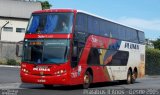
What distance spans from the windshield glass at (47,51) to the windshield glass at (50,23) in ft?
1.76

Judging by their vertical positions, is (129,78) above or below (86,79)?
below

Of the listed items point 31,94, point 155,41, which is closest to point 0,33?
point 155,41

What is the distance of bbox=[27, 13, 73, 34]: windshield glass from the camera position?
21.4 m

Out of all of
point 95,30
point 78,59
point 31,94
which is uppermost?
point 95,30

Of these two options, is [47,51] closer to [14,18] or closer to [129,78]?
[129,78]

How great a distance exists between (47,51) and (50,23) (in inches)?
56.2

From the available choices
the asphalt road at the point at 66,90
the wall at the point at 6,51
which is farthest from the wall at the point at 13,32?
the asphalt road at the point at 66,90

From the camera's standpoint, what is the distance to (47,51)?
2119 centimetres

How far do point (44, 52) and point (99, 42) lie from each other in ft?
14.7

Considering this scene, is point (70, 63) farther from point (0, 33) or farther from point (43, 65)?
point (0, 33)

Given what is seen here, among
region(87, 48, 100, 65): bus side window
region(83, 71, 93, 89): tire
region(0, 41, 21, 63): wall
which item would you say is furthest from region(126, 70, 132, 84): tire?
region(0, 41, 21, 63): wall

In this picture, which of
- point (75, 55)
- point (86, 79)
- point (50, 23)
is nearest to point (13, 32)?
point (86, 79)

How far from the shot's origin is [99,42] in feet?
81.3

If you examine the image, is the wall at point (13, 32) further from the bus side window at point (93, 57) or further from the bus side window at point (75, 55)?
the bus side window at point (75, 55)
